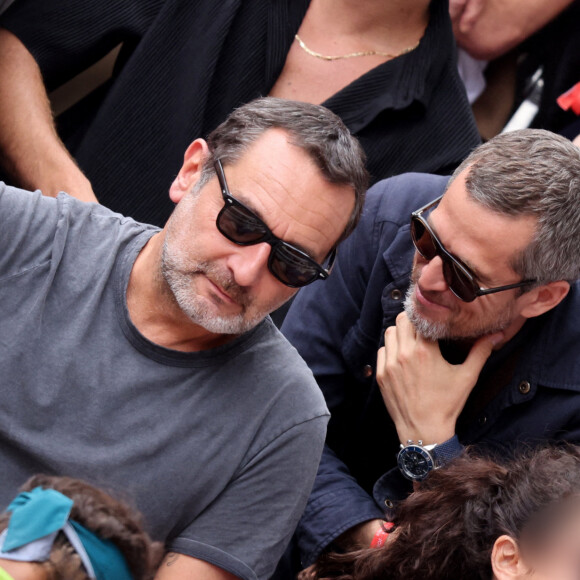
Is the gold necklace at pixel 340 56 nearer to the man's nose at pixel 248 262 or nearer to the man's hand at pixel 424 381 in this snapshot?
the man's hand at pixel 424 381

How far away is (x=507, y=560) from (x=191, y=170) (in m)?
1.11

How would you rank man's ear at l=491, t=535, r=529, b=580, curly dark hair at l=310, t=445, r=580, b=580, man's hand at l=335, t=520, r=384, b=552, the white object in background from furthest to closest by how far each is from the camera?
1. the white object in background
2. man's hand at l=335, t=520, r=384, b=552
3. curly dark hair at l=310, t=445, r=580, b=580
4. man's ear at l=491, t=535, r=529, b=580

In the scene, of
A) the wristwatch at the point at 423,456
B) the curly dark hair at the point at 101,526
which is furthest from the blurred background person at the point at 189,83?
the curly dark hair at the point at 101,526

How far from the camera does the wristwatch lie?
7.69 feet

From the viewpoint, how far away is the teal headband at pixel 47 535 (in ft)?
4.73

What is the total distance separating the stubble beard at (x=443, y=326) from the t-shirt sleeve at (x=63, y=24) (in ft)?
4.23

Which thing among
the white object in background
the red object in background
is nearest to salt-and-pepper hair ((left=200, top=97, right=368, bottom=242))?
the red object in background

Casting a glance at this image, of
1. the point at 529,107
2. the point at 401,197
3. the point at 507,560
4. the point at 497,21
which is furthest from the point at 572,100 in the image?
the point at 507,560

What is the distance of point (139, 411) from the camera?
2.01 metres

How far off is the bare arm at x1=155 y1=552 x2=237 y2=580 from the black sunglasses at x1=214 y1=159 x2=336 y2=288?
0.63 meters

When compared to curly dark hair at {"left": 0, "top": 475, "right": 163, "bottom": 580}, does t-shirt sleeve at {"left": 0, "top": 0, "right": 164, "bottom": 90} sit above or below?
above

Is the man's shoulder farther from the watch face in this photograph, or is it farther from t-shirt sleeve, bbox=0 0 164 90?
t-shirt sleeve, bbox=0 0 164 90

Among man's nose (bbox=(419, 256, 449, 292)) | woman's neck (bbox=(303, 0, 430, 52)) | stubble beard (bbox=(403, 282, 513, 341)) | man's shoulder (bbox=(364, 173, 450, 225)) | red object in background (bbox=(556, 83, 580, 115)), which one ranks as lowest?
stubble beard (bbox=(403, 282, 513, 341))

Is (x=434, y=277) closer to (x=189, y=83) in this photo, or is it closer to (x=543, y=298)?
(x=543, y=298)
